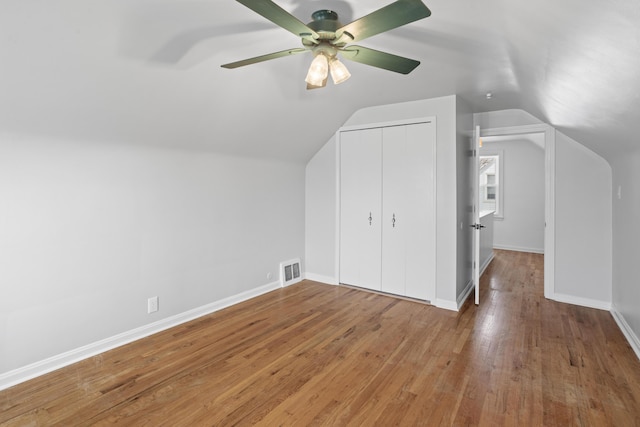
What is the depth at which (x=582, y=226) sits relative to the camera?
3.79 m

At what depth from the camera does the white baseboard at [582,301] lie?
144 inches

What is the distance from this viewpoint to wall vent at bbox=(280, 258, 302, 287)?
14.5 ft

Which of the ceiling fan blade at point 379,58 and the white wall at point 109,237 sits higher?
the ceiling fan blade at point 379,58

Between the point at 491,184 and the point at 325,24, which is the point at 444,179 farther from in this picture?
the point at 491,184

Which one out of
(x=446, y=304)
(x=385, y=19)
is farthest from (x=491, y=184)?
(x=385, y=19)

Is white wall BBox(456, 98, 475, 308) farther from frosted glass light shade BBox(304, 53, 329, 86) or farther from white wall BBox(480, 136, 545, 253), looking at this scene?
white wall BBox(480, 136, 545, 253)

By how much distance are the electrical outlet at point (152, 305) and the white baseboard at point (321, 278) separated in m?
2.15

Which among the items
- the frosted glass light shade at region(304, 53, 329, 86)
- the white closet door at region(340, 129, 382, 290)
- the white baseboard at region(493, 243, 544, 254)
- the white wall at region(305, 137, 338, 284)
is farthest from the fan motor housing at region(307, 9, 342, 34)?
the white baseboard at region(493, 243, 544, 254)

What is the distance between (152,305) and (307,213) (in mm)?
2331

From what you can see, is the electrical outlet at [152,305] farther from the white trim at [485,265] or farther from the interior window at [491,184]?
the interior window at [491,184]

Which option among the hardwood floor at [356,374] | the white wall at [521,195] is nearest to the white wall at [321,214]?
the hardwood floor at [356,374]

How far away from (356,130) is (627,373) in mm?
3343

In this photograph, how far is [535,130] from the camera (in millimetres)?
4035

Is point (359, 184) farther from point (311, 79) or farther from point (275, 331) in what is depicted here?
point (311, 79)
